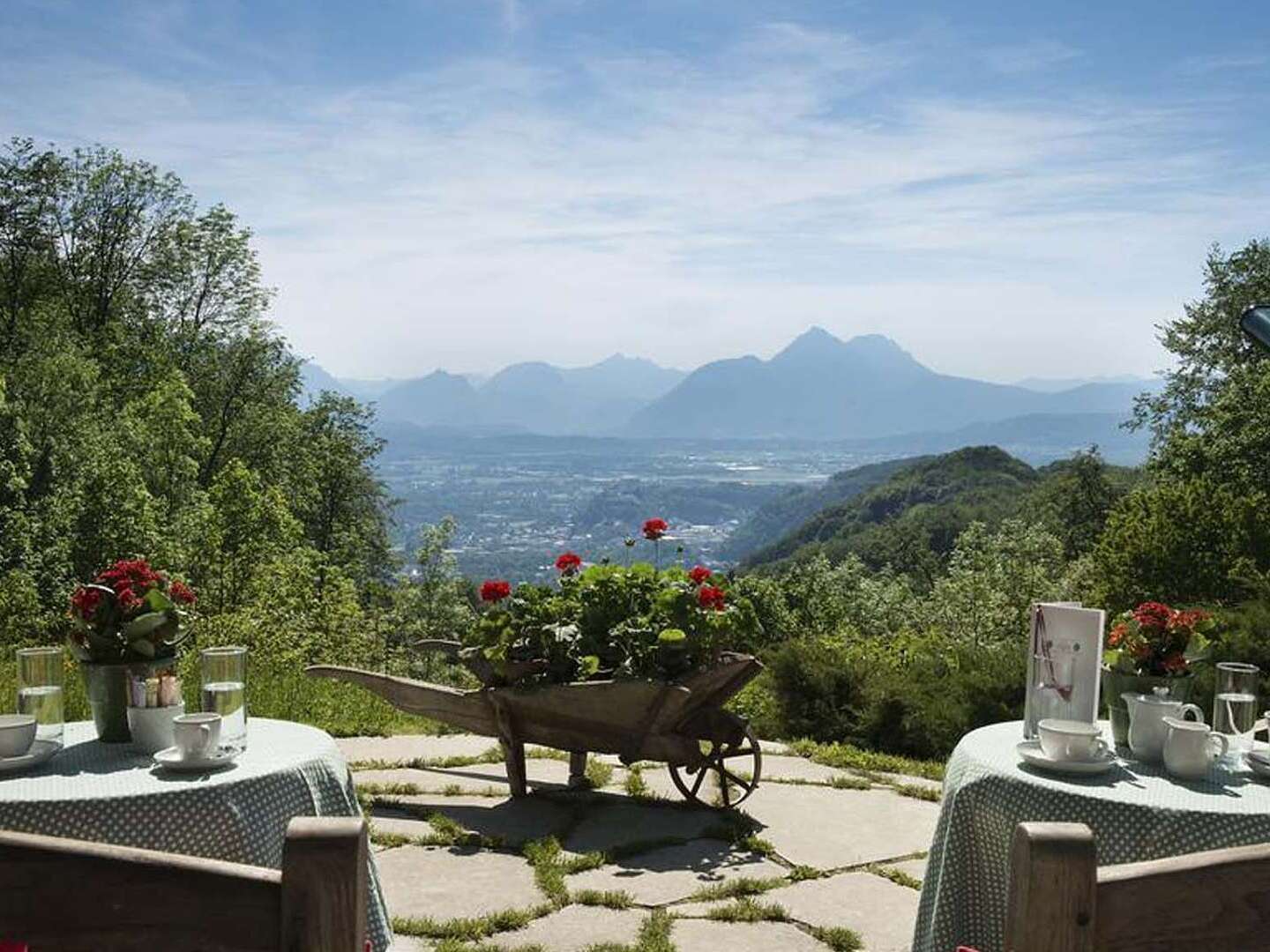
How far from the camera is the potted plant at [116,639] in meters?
3.52

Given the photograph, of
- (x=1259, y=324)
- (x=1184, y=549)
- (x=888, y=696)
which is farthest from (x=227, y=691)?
(x=1184, y=549)

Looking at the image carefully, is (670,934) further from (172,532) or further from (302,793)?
(172,532)

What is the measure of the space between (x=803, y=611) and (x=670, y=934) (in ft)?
45.2

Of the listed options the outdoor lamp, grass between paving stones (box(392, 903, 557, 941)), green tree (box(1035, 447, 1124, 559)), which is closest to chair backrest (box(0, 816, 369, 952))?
grass between paving stones (box(392, 903, 557, 941))

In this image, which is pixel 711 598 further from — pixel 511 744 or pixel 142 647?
pixel 142 647

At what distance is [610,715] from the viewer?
16.8 feet

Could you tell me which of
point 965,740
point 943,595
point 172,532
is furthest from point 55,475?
point 965,740

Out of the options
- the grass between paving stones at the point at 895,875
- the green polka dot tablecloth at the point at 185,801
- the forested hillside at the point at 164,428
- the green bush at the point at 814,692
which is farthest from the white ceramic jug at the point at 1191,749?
the forested hillside at the point at 164,428

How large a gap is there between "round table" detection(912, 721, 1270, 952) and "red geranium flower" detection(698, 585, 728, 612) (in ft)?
5.84

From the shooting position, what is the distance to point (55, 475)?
70.2 feet

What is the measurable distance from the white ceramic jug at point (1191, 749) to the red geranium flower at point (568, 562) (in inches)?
115

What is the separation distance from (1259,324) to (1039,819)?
5.94m

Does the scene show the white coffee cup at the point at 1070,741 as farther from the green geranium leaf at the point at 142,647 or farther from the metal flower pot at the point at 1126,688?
the green geranium leaf at the point at 142,647

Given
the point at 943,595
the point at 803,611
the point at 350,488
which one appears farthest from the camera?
the point at 350,488
